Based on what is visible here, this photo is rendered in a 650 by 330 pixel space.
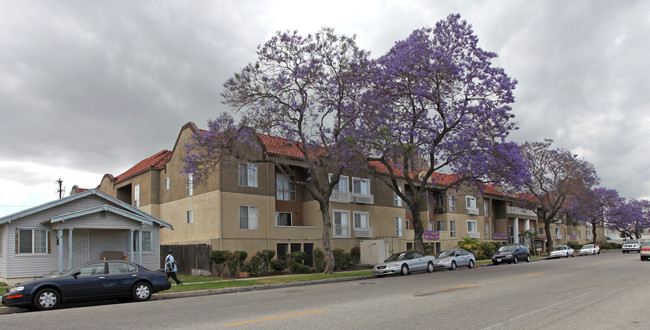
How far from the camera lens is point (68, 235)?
2380cm

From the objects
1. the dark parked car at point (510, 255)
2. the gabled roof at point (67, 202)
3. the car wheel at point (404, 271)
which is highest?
the gabled roof at point (67, 202)

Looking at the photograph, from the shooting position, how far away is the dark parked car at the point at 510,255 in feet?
119

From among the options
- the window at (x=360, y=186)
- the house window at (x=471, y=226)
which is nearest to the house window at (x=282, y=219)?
the window at (x=360, y=186)

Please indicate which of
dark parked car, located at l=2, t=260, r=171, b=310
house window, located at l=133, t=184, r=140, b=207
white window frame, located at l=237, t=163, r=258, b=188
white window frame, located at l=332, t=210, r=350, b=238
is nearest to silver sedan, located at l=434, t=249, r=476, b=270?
white window frame, located at l=332, t=210, r=350, b=238

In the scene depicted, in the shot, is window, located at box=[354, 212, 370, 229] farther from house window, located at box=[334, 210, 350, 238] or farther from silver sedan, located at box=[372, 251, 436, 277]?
silver sedan, located at box=[372, 251, 436, 277]

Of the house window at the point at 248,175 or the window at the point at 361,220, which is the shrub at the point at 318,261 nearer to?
the house window at the point at 248,175

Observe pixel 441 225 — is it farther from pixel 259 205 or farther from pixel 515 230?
pixel 259 205

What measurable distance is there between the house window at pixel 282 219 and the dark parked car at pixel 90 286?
16.3 m

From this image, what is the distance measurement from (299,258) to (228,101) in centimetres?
997

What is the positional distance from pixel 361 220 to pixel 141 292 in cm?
2291

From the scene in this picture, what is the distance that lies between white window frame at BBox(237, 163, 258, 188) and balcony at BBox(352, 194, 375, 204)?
28.2ft

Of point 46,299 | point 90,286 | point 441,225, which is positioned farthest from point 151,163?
point 441,225

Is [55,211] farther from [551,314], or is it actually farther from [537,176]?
[537,176]

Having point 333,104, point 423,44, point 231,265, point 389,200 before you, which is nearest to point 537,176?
point 389,200
